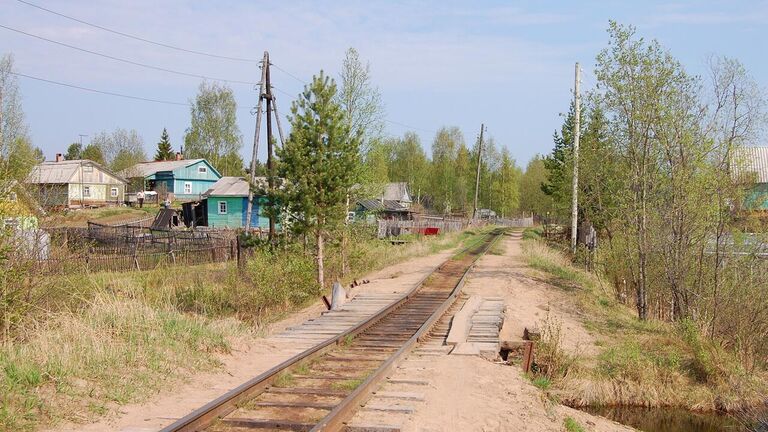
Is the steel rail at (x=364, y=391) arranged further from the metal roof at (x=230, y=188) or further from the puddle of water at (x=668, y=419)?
the metal roof at (x=230, y=188)

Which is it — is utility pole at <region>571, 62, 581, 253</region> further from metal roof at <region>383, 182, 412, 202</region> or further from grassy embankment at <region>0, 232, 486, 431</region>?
metal roof at <region>383, 182, 412, 202</region>

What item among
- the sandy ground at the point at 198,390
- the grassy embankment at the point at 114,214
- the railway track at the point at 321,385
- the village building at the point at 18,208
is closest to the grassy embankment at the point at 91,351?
the sandy ground at the point at 198,390

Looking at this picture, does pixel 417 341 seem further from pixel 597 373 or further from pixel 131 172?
pixel 131 172

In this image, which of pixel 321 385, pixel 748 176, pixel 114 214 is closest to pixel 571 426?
pixel 321 385

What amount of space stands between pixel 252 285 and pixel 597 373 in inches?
376

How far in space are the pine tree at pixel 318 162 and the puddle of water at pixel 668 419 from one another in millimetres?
10060

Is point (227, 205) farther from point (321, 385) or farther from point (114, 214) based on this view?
point (321, 385)

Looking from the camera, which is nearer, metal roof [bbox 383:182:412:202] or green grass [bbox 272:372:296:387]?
green grass [bbox 272:372:296:387]

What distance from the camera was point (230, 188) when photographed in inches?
2318

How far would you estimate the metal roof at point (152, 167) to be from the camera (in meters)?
78.7

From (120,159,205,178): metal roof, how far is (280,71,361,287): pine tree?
61595 mm

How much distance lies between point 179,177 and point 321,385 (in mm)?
73530

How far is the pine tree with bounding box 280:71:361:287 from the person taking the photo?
19.6m

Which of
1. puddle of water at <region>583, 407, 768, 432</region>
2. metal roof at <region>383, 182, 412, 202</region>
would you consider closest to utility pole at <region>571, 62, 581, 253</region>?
puddle of water at <region>583, 407, 768, 432</region>
